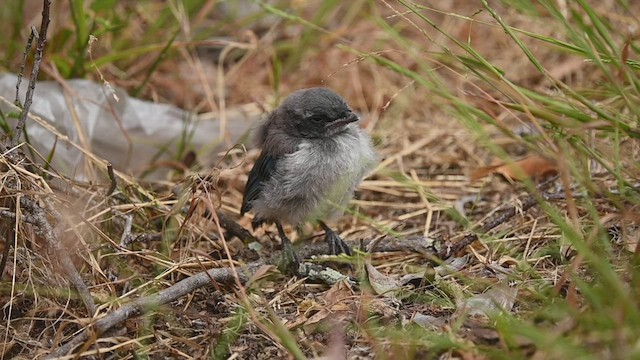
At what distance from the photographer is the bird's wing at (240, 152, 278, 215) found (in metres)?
3.39

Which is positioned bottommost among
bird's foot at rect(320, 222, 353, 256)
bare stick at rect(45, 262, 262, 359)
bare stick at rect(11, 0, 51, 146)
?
bird's foot at rect(320, 222, 353, 256)

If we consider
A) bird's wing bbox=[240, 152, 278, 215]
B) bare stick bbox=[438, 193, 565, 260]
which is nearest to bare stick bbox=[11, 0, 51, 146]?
bird's wing bbox=[240, 152, 278, 215]

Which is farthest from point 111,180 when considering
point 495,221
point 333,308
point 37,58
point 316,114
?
point 495,221

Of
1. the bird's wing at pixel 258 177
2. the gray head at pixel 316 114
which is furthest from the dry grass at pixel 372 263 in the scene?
the gray head at pixel 316 114

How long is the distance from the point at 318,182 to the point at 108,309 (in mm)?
1026

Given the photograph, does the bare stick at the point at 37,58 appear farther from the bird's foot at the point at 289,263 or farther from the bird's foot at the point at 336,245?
the bird's foot at the point at 336,245

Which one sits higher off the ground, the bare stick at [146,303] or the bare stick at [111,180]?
the bare stick at [111,180]

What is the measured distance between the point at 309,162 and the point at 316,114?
220 millimetres

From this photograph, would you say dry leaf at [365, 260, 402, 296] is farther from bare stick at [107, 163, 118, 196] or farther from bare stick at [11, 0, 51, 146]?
bare stick at [11, 0, 51, 146]

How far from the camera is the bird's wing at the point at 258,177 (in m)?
3.39

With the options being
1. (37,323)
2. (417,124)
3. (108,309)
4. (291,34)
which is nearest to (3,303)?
(37,323)

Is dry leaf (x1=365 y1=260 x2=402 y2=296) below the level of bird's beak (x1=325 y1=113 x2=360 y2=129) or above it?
below

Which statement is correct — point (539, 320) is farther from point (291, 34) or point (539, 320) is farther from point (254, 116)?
point (291, 34)

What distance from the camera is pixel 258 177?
3.45m
